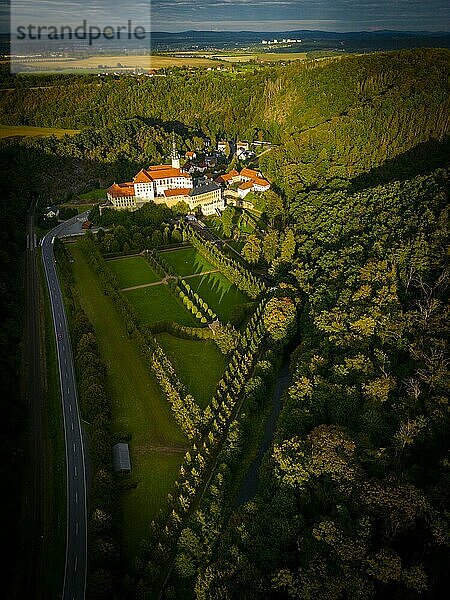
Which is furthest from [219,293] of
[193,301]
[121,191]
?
[121,191]

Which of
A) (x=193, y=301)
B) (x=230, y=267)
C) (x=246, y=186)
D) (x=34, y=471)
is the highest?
(x=246, y=186)

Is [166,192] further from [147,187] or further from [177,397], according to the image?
[177,397]

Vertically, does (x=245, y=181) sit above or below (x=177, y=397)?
above

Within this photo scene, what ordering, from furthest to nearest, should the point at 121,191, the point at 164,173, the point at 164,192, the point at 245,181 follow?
1. the point at 245,181
2. the point at 164,173
3. the point at 164,192
4. the point at 121,191

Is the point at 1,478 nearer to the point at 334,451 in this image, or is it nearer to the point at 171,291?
A: the point at 334,451

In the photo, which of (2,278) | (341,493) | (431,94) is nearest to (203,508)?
(341,493)

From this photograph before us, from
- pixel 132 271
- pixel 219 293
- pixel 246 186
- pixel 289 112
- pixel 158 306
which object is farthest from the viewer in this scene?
pixel 289 112

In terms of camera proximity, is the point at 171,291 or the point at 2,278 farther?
the point at 171,291

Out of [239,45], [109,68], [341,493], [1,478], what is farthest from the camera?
[239,45]

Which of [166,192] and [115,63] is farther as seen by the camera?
[115,63]
